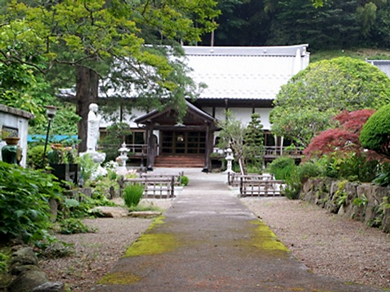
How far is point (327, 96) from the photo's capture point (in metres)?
19.5

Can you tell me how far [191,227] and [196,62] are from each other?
2875 cm

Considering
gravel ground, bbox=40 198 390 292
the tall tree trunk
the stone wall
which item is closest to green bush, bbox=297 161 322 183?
the stone wall

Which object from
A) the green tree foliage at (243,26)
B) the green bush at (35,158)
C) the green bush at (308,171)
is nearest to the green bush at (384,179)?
the green bush at (308,171)

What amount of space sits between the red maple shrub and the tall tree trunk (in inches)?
401

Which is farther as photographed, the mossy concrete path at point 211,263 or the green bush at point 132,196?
the green bush at point 132,196

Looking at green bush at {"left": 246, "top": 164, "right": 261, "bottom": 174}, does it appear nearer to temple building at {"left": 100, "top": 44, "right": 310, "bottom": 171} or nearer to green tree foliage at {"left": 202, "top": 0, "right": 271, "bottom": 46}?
temple building at {"left": 100, "top": 44, "right": 310, "bottom": 171}

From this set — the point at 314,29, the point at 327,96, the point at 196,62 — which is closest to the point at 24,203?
the point at 327,96

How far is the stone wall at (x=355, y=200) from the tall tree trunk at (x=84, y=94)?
951cm

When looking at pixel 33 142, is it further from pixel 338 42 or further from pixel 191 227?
pixel 338 42

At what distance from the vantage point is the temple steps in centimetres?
2909

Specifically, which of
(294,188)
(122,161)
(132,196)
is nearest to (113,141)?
(122,161)

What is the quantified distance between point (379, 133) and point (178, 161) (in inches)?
881

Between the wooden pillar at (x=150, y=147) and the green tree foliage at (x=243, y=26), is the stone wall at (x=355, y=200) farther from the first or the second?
the green tree foliage at (x=243, y=26)

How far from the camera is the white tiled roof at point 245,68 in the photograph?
32.5m
